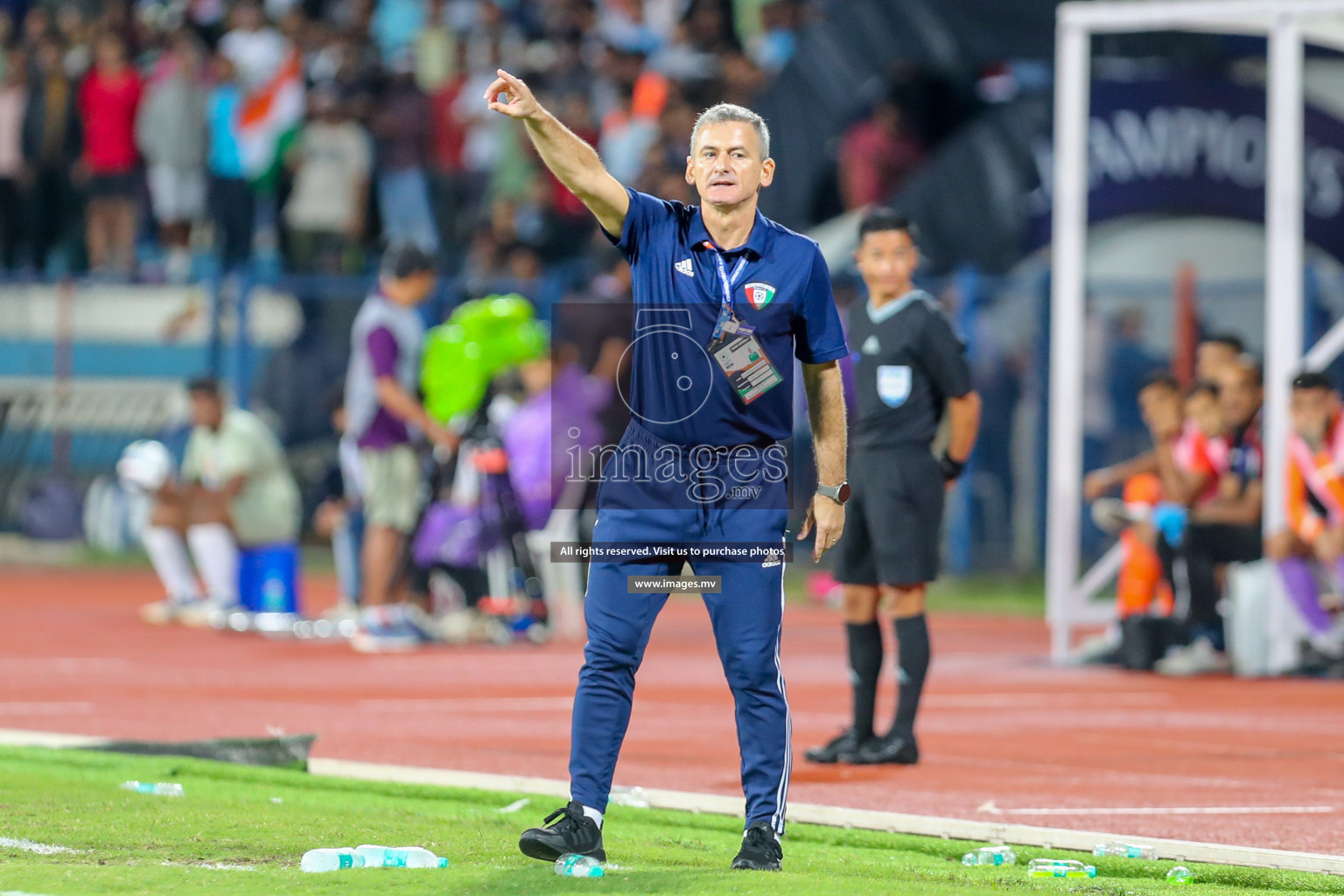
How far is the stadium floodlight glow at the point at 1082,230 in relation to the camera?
509 inches

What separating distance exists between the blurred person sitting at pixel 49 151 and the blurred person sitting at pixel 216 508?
7.54 meters

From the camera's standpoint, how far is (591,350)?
18.9 meters

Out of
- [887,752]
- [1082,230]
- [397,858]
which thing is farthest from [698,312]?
[1082,230]

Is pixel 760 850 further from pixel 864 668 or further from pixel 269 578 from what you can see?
pixel 269 578

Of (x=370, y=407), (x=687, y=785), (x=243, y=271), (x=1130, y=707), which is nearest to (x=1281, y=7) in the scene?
(x=1130, y=707)

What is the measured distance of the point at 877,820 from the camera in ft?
22.7

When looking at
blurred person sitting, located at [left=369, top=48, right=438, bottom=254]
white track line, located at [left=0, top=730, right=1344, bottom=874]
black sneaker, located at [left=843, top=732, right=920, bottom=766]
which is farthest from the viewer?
blurred person sitting, located at [left=369, top=48, right=438, bottom=254]

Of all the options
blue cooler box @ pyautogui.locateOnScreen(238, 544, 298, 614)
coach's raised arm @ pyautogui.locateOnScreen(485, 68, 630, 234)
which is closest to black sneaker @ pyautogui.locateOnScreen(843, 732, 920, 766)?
coach's raised arm @ pyautogui.locateOnScreen(485, 68, 630, 234)

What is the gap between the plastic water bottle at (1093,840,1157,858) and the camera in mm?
6336

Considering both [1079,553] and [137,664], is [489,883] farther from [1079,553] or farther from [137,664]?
[1079,553]

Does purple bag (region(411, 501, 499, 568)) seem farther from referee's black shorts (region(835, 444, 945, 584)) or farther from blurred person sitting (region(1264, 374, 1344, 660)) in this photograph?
referee's black shorts (region(835, 444, 945, 584))

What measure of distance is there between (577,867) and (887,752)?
10.7ft

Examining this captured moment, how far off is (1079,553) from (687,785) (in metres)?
11.9

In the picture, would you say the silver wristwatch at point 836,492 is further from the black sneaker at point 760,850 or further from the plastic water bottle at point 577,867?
the plastic water bottle at point 577,867
